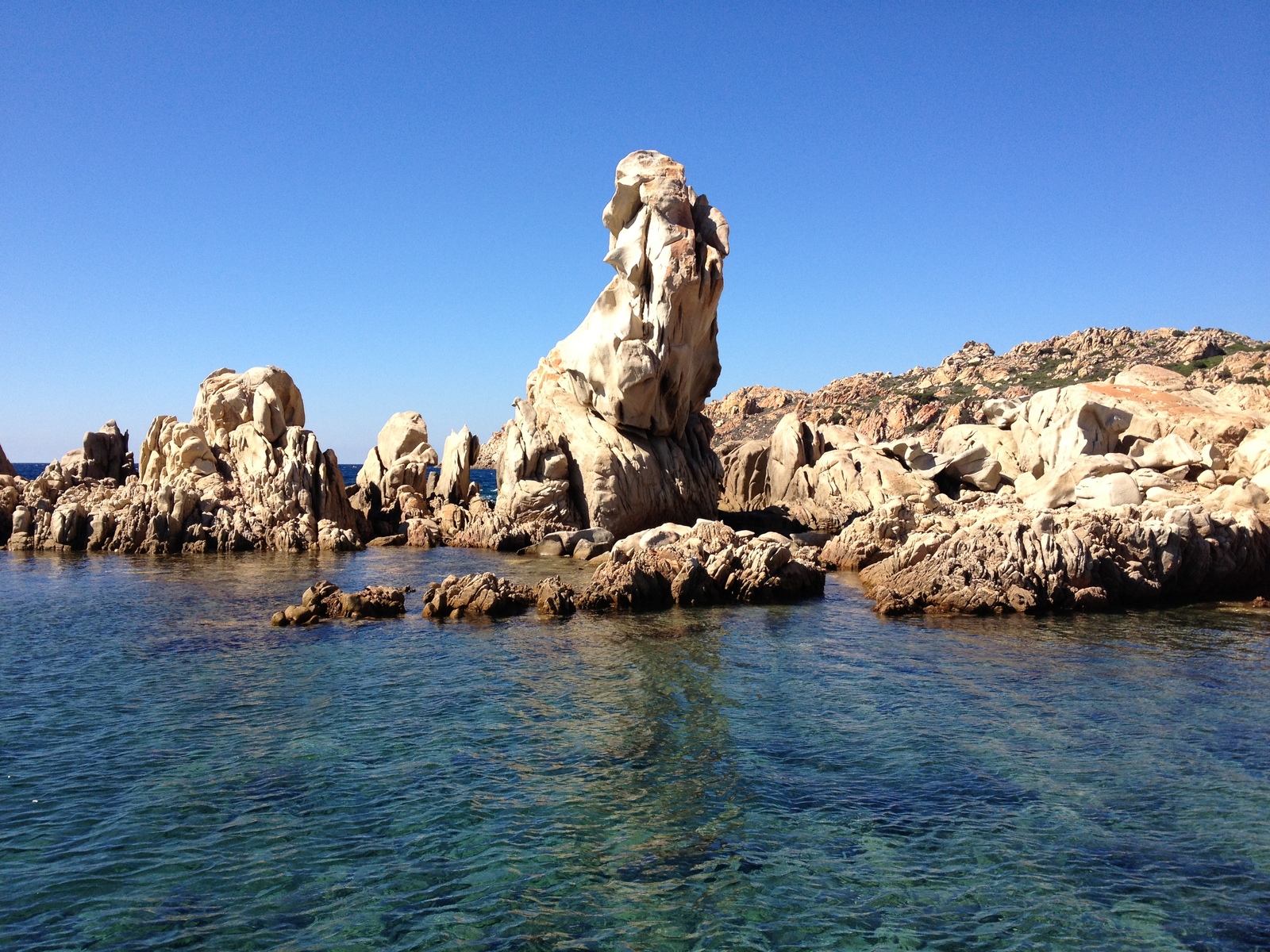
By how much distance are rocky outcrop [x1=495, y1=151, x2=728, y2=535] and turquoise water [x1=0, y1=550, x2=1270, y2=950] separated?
17.6m

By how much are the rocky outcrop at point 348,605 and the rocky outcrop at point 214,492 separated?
15483 mm

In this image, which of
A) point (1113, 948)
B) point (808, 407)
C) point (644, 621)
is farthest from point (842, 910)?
point (808, 407)

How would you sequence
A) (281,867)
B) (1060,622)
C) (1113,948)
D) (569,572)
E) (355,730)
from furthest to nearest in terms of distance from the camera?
1. (569,572)
2. (1060,622)
3. (355,730)
4. (281,867)
5. (1113,948)

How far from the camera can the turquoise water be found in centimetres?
906

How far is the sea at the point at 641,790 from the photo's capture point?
356 inches

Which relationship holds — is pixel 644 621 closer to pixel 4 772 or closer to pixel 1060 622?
pixel 1060 622

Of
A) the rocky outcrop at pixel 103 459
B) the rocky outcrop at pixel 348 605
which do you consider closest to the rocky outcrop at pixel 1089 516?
the rocky outcrop at pixel 348 605

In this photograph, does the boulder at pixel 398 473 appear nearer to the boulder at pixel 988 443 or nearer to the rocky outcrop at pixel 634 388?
the rocky outcrop at pixel 634 388

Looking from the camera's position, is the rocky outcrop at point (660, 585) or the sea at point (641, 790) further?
the rocky outcrop at point (660, 585)

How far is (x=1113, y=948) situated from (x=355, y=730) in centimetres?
1063

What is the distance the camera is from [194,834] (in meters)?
10.7

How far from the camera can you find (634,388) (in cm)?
3838

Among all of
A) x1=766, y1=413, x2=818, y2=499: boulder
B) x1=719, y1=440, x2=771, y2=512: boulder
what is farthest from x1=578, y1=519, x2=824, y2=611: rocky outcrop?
x1=719, y1=440, x2=771, y2=512: boulder

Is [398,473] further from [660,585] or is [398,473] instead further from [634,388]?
[660,585]
